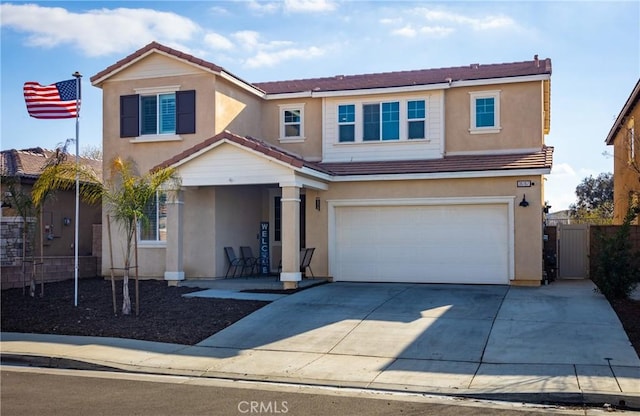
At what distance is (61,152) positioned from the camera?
16.2 metres

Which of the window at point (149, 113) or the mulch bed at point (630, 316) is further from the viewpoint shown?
the window at point (149, 113)

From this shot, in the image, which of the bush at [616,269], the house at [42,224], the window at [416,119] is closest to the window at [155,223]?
the house at [42,224]

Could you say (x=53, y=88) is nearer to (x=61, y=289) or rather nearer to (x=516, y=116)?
(x=61, y=289)

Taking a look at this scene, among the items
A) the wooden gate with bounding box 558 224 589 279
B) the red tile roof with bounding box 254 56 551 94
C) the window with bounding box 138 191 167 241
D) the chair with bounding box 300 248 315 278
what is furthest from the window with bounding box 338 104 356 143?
the wooden gate with bounding box 558 224 589 279

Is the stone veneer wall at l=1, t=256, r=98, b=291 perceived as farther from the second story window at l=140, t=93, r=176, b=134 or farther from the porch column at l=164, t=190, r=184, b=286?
the second story window at l=140, t=93, r=176, b=134

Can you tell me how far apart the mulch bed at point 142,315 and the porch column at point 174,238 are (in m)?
0.69

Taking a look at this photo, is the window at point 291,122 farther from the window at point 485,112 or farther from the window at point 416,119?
the window at point 485,112

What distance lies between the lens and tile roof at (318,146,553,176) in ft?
56.4

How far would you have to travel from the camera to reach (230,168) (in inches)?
662

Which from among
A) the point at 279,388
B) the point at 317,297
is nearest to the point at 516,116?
the point at 317,297

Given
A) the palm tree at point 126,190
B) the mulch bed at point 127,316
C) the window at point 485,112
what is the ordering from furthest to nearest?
the window at point 485,112 → the palm tree at point 126,190 → the mulch bed at point 127,316

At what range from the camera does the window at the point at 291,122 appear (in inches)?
817

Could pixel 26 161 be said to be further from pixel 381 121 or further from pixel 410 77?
pixel 410 77

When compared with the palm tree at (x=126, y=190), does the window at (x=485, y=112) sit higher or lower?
higher
